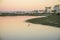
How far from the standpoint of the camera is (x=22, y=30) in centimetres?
136

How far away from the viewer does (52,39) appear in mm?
1375

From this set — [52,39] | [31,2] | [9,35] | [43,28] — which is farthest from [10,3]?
[52,39]

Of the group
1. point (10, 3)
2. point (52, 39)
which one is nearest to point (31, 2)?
point (10, 3)

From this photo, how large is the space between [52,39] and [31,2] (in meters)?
0.48

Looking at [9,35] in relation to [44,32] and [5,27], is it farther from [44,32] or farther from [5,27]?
[44,32]

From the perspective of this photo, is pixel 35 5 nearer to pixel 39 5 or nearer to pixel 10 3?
pixel 39 5

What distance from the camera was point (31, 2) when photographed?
4.51 ft

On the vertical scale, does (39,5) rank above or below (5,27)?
above

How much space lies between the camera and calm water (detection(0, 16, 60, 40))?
4.41ft

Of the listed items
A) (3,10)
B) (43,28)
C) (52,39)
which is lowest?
(52,39)

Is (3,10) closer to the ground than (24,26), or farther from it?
farther from it

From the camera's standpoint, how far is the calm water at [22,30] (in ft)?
4.41

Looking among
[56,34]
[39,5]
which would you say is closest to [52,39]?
[56,34]

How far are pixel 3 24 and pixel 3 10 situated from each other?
15 cm
